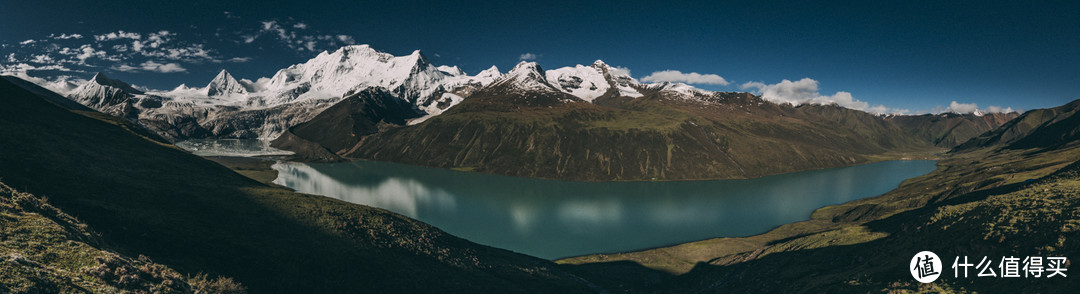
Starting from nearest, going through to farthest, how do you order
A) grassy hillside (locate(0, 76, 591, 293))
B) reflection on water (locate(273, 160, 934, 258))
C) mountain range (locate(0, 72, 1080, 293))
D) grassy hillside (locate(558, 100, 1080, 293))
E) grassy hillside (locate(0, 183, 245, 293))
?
grassy hillside (locate(0, 183, 245, 293)) → mountain range (locate(0, 72, 1080, 293)) → grassy hillside (locate(558, 100, 1080, 293)) → grassy hillside (locate(0, 76, 591, 293)) → reflection on water (locate(273, 160, 934, 258))

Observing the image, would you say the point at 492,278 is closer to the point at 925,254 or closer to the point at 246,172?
the point at 925,254

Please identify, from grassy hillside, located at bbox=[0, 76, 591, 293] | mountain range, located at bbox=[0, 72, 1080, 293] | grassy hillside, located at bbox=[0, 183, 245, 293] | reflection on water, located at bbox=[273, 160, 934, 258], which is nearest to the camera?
grassy hillside, located at bbox=[0, 183, 245, 293]

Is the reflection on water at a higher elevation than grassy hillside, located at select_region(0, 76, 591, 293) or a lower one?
lower

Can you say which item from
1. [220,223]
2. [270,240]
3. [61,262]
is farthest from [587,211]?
[61,262]

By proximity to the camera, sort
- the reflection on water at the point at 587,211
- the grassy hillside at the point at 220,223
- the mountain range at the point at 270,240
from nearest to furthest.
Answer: the mountain range at the point at 270,240
the grassy hillside at the point at 220,223
the reflection on water at the point at 587,211

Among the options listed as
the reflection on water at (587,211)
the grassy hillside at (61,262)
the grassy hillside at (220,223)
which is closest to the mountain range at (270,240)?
the grassy hillside at (61,262)

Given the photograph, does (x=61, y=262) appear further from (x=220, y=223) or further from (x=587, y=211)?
(x=587, y=211)

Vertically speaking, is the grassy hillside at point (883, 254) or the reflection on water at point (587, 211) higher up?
the grassy hillside at point (883, 254)

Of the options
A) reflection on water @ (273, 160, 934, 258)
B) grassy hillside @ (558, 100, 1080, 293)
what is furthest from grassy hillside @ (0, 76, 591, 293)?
reflection on water @ (273, 160, 934, 258)

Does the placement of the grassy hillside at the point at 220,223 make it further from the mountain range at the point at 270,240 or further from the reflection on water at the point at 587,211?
the reflection on water at the point at 587,211

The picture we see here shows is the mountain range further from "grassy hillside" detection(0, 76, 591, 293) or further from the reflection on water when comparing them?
the reflection on water
